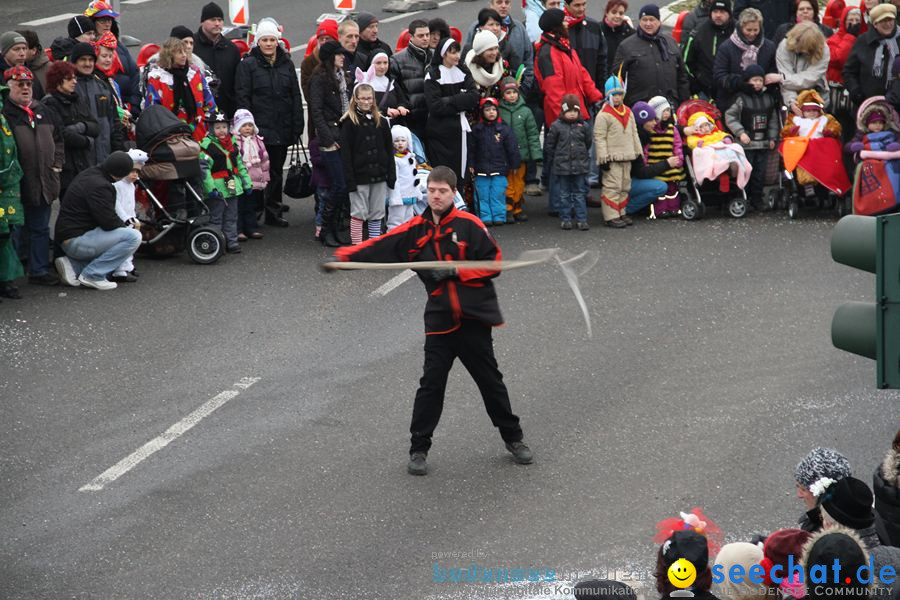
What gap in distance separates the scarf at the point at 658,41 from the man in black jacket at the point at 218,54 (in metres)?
4.52

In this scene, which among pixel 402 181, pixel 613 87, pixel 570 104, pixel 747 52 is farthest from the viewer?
pixel 747 52

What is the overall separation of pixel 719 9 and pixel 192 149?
249 inches

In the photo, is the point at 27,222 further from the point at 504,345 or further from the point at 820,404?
the point at 820,404

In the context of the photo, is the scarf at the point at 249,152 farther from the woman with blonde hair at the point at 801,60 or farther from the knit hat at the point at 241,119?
the woman with blonde hair at the point at 801,60

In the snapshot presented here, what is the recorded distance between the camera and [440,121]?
14.7 m

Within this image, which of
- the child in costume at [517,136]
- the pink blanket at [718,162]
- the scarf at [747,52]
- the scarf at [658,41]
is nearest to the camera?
the pink blanket at [718,162]

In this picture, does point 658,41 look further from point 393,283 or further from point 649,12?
point 393,283

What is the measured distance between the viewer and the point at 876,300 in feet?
16.8

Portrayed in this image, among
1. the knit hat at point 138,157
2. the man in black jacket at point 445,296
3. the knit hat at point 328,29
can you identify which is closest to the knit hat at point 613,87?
the knit hat at point 328,29

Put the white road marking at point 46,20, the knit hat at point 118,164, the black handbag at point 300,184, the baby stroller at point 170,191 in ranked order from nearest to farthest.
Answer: the knit hat at point 118,164 < the baby stroller at point 170,191 < the black handbag at point 300,184 < the white road marking at point 46,20

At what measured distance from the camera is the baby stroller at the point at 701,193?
1505cm

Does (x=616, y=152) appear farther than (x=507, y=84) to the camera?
No

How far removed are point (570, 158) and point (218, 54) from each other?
391cm

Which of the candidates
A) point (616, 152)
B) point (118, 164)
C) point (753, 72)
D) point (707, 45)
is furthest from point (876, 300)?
point (707, 45)
